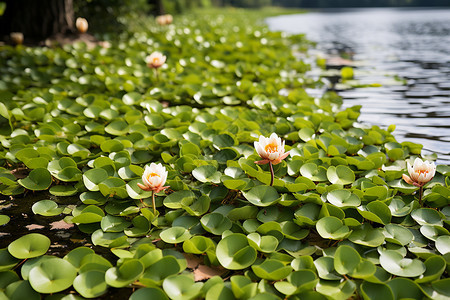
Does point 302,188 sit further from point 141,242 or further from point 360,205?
point 141,242

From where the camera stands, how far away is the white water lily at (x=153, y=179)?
144cm

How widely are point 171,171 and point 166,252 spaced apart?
1.76 ft

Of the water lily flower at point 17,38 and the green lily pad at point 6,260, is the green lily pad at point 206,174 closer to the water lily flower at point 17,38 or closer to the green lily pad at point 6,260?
the green lily pad at point 6,260

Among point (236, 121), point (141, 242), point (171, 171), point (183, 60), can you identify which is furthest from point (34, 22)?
point (141, 242)

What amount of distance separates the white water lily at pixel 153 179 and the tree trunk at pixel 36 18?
4.33 meters

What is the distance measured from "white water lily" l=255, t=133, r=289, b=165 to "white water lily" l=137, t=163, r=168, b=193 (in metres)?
0.40

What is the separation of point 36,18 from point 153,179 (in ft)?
14.8

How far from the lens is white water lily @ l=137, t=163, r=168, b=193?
56.8 inches

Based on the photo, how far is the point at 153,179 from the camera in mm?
1441

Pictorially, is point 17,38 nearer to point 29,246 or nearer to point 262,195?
point 29,246

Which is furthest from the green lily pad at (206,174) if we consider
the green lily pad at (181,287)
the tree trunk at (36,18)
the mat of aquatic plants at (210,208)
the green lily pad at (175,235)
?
the tree trunk at (36,18)

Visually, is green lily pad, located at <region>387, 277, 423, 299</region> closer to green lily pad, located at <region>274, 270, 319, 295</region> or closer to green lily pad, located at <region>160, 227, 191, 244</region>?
green lily pad, located at <region>274, 270, 319, 295</region>

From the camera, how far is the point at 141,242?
4.65 feet

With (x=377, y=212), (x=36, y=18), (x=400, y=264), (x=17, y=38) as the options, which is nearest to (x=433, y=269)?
(x=400, y=264)
